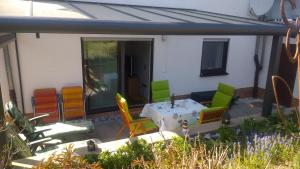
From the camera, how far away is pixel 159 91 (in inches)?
275

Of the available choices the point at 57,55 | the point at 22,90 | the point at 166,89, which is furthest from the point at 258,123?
the point at 22,90

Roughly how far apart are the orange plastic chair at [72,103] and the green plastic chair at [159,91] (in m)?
2.06

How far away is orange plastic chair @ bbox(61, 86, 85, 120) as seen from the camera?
6.53 meters

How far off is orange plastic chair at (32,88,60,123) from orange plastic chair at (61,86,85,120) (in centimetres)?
21

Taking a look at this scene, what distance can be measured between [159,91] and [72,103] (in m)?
2.50

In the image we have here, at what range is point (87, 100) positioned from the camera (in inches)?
284

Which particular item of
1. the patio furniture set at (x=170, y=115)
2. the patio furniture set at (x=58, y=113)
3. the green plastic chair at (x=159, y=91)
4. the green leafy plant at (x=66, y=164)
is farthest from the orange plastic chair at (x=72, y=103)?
the green leafy plant at (x=66, y=164)

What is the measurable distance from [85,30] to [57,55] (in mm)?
3477

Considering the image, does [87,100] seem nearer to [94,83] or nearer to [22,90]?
[94,83]

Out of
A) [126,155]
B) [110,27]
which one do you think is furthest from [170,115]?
[110,27]

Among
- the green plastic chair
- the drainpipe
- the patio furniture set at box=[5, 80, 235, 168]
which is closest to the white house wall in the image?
the drainpipe

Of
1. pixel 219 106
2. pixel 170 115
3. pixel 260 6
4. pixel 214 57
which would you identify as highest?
pixel 260 6

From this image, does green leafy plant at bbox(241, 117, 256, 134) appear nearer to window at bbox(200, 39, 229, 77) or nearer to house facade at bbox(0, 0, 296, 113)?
house facade at bbox(0, 0, 296, 113)

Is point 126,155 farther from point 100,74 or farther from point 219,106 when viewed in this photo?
point 100,74
